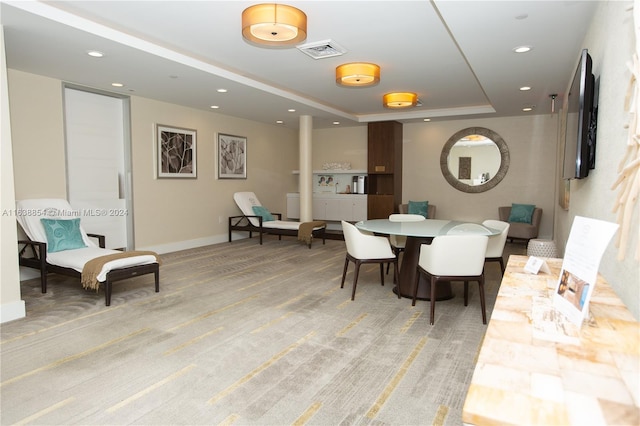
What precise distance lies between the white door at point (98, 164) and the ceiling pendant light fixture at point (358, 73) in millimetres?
3561

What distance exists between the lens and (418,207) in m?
8.75

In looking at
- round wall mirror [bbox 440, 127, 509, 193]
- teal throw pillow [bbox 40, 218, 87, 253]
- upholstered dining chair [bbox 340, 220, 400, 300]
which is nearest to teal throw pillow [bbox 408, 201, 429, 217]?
round wall mirror [bbox 440, 127, 509, 193]

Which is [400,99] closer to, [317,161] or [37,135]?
[317,161]

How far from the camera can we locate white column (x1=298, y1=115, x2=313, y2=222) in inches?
316

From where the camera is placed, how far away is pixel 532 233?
7496mm

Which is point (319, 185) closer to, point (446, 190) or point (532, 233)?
point (446, 190)

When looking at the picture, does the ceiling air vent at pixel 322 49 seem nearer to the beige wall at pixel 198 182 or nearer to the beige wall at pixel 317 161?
the beige wall at pixel 317 161

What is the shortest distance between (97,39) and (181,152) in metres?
3.38

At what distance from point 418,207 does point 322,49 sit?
16.8 feet

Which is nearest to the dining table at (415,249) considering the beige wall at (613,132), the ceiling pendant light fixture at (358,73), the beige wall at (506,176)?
the beige wall at (613,132)

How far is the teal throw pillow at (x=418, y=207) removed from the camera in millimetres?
8703

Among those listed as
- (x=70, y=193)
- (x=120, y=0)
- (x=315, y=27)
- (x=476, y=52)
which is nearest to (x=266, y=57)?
(x=315, y=27)

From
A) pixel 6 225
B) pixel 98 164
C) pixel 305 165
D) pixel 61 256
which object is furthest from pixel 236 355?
pixel 305 165

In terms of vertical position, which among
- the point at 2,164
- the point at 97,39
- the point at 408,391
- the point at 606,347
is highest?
the point at 97,39
